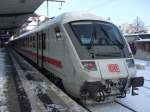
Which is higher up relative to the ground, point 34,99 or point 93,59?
point 93,59

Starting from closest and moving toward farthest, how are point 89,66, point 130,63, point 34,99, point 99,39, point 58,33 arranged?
point 89,66
point 34,99
point 130,63
point 99,39
point 58,33

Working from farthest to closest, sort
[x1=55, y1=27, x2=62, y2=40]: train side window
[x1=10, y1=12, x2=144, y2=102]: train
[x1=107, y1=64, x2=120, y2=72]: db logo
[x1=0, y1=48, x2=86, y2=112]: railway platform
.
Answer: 1. [x1=55, y1=27, x2=62, y2=40]: train side window
2. [x1=107, y1=64, x2=120, y2=72]: db logo
3. [x1=10, y1=12, x2=144, y2=102]: train
4. [x1=0, y1=48, x2=86, y2=112]: railway platform

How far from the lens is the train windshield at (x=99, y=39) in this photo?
829 centimetres

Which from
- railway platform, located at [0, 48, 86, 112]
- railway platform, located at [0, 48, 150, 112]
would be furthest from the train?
railway platform, located at [0, 48, 86, 112]

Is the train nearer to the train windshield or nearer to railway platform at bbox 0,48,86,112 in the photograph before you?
the train windshield

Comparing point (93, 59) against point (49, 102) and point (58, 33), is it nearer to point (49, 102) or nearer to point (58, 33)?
point (49, 102)

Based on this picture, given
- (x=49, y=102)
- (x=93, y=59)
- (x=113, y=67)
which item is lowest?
(x=49, y=102)

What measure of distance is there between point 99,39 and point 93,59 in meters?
0.91

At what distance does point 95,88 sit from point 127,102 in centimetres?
137

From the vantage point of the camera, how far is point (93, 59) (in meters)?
8.00

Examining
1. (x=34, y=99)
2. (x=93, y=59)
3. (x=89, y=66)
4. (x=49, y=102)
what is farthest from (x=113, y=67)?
(x=34, y=99)

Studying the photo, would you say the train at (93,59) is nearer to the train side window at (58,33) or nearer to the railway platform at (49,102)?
the train side window at (58,33)

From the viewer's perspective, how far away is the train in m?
7.73

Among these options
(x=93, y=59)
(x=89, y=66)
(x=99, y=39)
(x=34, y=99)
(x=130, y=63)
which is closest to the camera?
(x=89, y=66)
